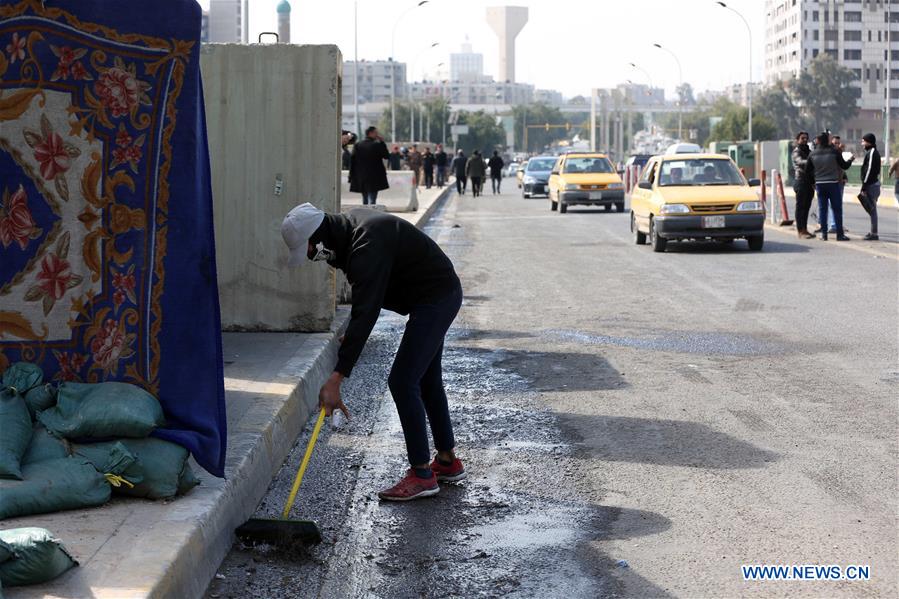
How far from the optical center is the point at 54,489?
5.25 metres

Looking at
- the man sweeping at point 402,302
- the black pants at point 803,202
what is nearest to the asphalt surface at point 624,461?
the man sweeping at point 402,302

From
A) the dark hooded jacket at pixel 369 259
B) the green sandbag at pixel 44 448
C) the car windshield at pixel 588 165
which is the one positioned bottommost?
the green sandbag at pixel 44 448

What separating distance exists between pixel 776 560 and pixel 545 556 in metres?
0.92

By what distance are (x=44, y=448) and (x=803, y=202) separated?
1946 cm

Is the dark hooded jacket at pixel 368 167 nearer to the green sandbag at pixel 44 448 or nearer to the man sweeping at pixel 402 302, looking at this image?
the man sweeping at pixel 402 302

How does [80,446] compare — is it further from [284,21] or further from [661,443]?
[284,21]

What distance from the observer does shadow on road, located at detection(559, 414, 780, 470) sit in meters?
7.11

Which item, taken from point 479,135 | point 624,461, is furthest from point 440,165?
point 479,135

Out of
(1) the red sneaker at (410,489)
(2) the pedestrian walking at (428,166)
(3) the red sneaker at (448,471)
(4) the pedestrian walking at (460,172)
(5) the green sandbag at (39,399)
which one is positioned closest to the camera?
(5) the green sandbag at (39,399)

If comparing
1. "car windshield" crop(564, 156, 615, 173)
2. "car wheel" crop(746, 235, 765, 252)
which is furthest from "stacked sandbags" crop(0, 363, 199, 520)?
"car windshield" crop(564, 156, 615, 173)

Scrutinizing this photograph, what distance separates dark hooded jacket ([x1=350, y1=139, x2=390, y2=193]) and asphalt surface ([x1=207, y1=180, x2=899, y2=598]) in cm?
732

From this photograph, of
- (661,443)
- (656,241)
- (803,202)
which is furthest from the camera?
(803,202)

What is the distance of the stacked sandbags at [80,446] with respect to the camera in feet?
17.4

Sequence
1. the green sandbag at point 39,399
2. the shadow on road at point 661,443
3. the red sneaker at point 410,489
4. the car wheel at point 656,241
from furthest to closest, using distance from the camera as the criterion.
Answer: the car wheel at point 656,241 < the shadow on road at point 661,443 < the red sneaker at point 410,489 < the green sandbag at point 39,399
